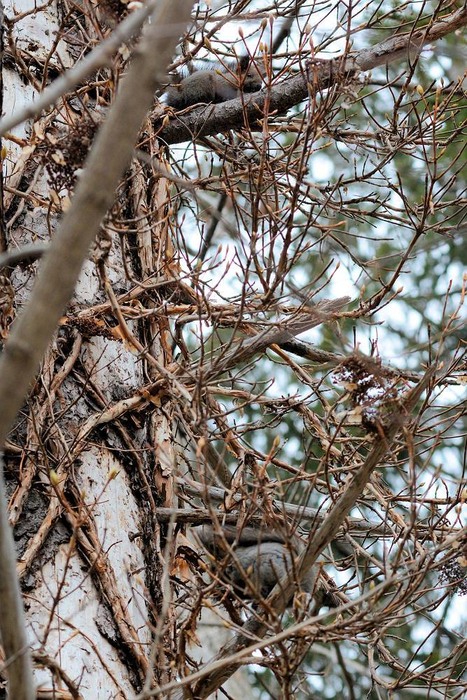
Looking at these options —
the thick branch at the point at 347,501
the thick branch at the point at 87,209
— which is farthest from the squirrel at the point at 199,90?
the thick branch at the point at 87,209

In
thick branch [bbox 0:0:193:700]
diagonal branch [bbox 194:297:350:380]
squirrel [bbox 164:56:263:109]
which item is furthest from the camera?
squirrel [bbox 164:56:263:109]

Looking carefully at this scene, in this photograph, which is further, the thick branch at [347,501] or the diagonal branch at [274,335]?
the diagonal branch at [274,335]

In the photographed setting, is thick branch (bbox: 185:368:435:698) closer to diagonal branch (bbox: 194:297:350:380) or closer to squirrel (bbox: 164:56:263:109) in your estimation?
diagonal branch (bbox: 194:297:350:380)

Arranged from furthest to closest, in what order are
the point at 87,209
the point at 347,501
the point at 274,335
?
the point at 274,335 → the point at 347,501 → the point at 87,209

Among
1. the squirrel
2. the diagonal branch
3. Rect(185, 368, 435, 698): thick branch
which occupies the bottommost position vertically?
Rect(185, 368, 435, 698): thick branch

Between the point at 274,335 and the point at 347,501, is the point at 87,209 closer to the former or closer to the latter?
the point at 347,501

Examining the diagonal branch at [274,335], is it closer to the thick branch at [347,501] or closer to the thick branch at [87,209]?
the thick branch at [347,501]

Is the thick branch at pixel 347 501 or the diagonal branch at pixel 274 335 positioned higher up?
the diagonal branch at pixel 274 335

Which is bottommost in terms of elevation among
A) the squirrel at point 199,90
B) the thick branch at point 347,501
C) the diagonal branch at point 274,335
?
the thick branch at point 347,501

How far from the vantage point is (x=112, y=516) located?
232cm

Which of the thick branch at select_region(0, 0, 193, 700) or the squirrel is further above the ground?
the squirrel

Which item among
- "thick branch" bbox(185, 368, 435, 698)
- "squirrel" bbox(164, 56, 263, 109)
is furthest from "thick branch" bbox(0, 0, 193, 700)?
"squirrel" bbox(164, 56, 263, 109)

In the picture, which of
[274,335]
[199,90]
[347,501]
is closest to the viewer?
[347,501]

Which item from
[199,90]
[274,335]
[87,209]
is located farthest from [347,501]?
[199,90]
